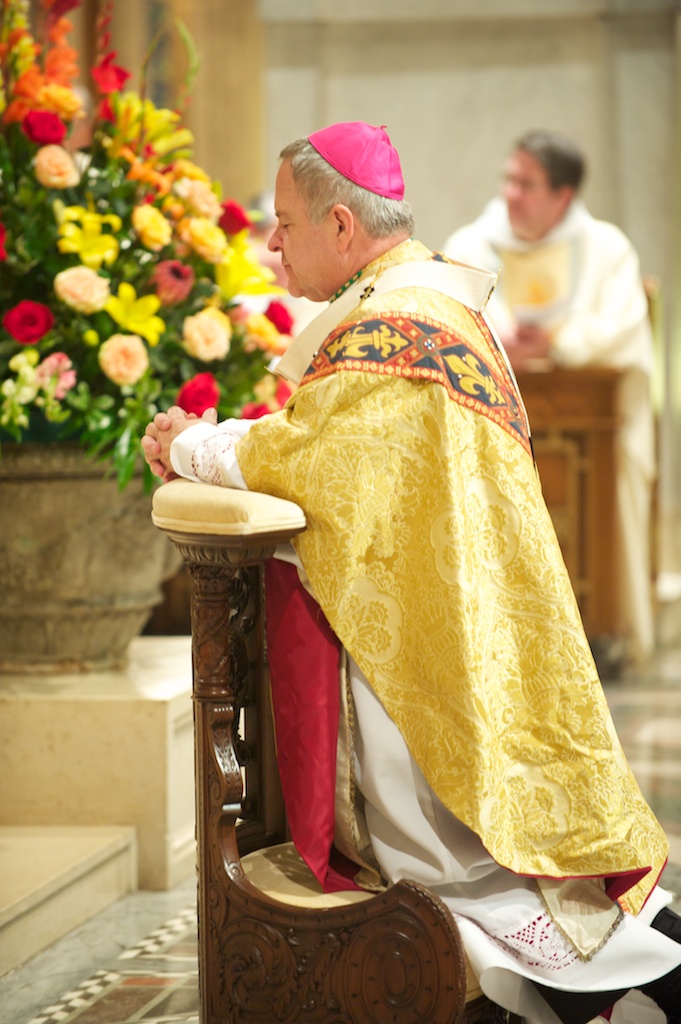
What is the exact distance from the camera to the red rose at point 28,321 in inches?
118

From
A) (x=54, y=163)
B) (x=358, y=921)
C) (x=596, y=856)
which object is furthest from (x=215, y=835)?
(x=54, y=163)

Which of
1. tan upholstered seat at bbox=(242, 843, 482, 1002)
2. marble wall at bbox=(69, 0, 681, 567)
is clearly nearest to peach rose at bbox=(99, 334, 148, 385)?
tan upholstered seat at bbox=(242, 843, 482, 1002)

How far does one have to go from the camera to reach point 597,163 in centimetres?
845

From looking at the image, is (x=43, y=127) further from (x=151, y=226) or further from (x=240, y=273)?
(x=240, y=273)

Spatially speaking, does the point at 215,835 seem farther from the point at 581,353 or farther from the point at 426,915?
the point at 581,353

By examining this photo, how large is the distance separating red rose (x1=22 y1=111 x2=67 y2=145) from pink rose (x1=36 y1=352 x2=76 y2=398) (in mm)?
507

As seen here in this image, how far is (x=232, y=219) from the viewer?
3406 mm

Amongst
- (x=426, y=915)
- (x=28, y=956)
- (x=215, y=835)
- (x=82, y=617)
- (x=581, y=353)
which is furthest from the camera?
(x=581, y=353)

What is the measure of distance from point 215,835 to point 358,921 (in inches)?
10.5

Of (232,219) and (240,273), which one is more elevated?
(232,219)

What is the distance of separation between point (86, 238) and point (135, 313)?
21cm

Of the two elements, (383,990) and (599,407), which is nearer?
(383,990)

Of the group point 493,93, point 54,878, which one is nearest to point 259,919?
point 54,878

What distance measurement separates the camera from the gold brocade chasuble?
2066 millimetres
